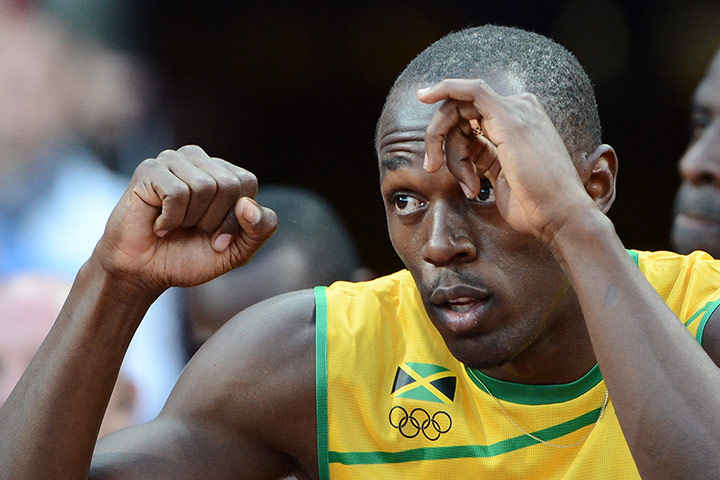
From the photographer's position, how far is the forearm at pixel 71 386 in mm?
2307

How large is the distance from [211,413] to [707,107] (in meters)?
2.27

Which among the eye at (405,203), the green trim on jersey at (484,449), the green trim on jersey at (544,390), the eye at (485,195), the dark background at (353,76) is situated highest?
the dark background at (353,76)

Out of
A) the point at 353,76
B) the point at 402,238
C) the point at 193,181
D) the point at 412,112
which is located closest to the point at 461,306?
the point at 402,238

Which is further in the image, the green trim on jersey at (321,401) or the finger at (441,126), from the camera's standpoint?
the green trim on jersey at (321,401)

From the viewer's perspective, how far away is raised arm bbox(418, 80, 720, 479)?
6.61 feet

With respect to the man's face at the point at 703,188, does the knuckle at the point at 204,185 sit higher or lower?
higher

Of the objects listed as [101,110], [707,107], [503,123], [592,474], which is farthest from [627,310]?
[101,110]

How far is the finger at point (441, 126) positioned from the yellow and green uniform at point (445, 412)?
2.40 feet

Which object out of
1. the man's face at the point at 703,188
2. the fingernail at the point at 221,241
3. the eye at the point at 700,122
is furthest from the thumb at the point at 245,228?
the eye at the point at 700,122

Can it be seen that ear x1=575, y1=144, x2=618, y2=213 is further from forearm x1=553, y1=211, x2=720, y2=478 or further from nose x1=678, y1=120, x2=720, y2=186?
nose x1=678, y1=120, x2=720, y2=186

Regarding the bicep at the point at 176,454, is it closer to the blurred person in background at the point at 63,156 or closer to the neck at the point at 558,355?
the neck at the point at 558,355

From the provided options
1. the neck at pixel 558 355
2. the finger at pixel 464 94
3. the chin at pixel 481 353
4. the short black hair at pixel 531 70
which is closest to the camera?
the finger at pixel 464 94

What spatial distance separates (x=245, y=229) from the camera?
230cm

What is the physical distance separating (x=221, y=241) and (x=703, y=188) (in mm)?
2081
